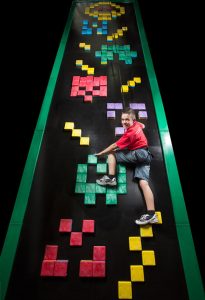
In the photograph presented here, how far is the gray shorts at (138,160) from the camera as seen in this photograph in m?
2.92

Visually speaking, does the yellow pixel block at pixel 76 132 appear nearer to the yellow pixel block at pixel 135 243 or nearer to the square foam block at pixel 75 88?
the square foam block at pixel 75 88

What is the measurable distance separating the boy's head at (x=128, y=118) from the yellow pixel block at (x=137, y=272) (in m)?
1.61

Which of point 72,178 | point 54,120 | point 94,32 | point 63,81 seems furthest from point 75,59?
point 72,178

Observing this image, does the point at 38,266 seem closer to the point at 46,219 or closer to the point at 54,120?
the point at 46,219

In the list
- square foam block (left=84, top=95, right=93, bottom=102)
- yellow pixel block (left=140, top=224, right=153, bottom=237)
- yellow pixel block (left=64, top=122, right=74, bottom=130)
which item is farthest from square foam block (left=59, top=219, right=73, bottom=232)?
square foam block (left=84, top=95, right=93, bottom=102)

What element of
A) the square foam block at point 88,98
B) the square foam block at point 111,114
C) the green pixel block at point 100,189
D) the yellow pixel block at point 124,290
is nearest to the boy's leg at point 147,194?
the green pixel block at point 100,189

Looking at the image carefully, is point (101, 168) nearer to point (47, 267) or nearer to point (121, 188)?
point (121, 188)

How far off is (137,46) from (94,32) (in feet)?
3.18

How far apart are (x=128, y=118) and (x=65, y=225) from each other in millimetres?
1490

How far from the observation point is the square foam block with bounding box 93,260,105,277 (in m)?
2.33

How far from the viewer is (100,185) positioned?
290cm

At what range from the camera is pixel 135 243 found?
2.49 m

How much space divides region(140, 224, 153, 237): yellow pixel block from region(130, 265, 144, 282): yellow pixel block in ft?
0.97

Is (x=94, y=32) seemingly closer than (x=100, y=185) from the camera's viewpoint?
No
